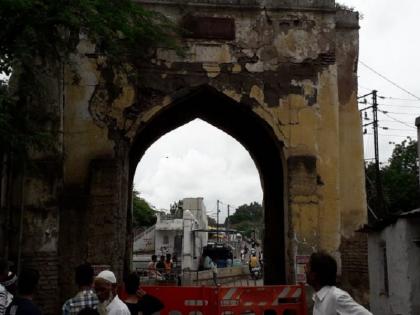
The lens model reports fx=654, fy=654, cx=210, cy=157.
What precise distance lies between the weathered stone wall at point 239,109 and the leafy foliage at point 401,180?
1893 centimetres

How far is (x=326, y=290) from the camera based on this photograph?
378cm

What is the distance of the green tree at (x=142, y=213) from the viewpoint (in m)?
58.8

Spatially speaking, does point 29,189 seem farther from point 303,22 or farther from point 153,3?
point 303,22

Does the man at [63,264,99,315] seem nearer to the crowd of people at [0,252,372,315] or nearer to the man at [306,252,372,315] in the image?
the crowd of people at [0,252,372,315]

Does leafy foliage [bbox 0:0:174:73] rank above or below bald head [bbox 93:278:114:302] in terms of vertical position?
Answer: above

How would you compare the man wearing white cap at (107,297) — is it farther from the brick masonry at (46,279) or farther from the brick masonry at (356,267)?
the brick masonry at (356,267)

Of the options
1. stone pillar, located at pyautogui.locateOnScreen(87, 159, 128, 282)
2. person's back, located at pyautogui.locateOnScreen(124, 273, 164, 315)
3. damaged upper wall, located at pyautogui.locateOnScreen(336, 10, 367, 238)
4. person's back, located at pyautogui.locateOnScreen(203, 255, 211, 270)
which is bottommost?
person's back, located at pyautogui.locateOnScreen(124, 273, 164, 315)

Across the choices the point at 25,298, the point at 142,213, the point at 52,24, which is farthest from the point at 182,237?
the point at 142,213

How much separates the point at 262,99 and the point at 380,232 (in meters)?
3.46

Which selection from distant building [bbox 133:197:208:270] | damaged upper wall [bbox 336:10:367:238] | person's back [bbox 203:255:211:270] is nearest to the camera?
damaged upper wall [bbox 336:10:367:238]

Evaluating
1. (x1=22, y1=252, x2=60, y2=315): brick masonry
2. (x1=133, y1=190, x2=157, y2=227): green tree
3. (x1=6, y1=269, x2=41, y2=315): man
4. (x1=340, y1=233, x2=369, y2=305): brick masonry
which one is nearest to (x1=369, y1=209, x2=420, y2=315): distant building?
(x1=340, y1=233, x2=369, y2=305): brick masonry

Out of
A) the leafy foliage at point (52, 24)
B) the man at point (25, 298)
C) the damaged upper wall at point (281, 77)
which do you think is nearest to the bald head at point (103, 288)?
the man at point (25, 298)

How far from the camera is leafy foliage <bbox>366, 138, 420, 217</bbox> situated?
1252 inches

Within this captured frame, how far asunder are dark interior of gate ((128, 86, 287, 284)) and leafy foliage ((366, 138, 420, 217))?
16.8 m
